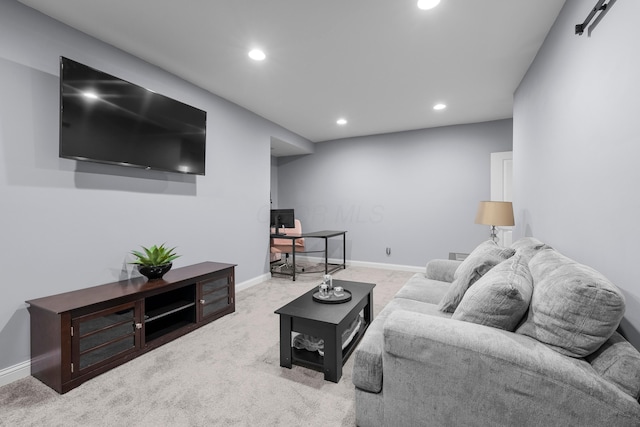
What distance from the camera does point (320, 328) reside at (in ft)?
5.98

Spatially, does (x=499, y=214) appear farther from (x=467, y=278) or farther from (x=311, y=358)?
(x=311, y=358)

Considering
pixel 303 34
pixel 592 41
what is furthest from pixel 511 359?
pixel 303 34

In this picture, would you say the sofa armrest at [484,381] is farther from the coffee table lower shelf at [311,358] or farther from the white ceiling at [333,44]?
the white ceiling at [333,44]

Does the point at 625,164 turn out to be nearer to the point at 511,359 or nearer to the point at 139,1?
the point at 511,359

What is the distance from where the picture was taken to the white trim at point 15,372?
6.05 feet

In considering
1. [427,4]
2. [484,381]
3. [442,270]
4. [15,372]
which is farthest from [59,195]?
[442,270]

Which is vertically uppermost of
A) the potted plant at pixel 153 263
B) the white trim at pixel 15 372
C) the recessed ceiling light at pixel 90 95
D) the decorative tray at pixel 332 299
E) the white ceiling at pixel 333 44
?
the white ceiling at pixel 333 44

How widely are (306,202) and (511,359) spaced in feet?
17.3

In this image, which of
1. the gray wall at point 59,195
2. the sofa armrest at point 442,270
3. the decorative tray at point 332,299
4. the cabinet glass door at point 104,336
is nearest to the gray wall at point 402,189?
the sofa armrest at point 442,270

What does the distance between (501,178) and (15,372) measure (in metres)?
5.72

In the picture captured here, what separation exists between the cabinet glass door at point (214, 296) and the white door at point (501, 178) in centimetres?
399

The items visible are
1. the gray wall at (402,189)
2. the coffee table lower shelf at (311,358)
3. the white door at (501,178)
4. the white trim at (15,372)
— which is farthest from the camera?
the gray wall at (402,189)

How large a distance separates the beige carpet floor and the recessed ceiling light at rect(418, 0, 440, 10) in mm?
2628

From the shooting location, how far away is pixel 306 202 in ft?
20.2
